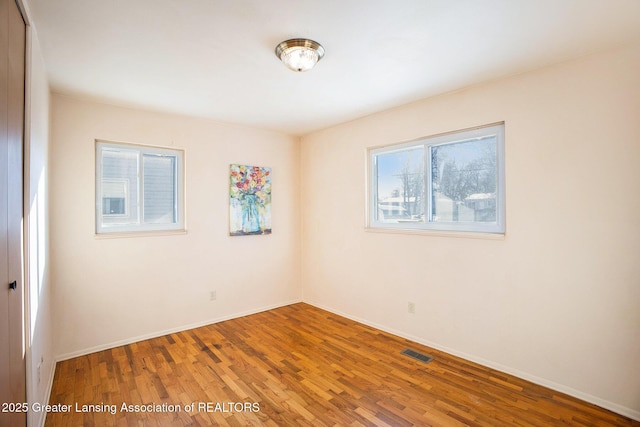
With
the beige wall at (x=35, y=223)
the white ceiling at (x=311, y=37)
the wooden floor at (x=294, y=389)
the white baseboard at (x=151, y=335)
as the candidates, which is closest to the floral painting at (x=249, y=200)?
the white baseboard at (x=151, y=335)

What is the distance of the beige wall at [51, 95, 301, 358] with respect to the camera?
2.98 meters

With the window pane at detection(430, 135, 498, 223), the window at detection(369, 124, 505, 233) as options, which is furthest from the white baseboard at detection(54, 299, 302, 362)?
the window pane at detection(430, 135, 498, 223)

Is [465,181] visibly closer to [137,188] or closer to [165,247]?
[165,247]

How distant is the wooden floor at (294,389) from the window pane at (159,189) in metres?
1.34

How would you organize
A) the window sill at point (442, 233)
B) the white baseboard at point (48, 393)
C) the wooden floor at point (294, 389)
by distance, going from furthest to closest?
the window sill at point (442, 233)
the wooden floor at point (294, 389)
the white baseboard at point (48, 393)

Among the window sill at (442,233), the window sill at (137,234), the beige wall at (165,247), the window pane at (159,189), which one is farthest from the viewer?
the window pane at (159,189)

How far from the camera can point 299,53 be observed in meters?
2.10

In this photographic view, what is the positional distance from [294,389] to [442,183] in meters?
2.30

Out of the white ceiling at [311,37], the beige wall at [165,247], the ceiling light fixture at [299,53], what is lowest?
the beige wall at [165,247]

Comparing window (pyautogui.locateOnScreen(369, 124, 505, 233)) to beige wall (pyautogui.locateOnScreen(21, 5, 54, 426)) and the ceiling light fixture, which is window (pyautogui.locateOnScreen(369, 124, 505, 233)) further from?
beige wall (pyautogui.locateOnScreen(21, 5, 54, 426))

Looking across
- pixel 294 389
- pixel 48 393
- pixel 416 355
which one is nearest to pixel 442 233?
pixel 416 355

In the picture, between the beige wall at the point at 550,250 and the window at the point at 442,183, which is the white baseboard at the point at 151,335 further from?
the window at the point at 442,183

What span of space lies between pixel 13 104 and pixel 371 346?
318cm

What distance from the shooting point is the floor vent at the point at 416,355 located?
2.88m
